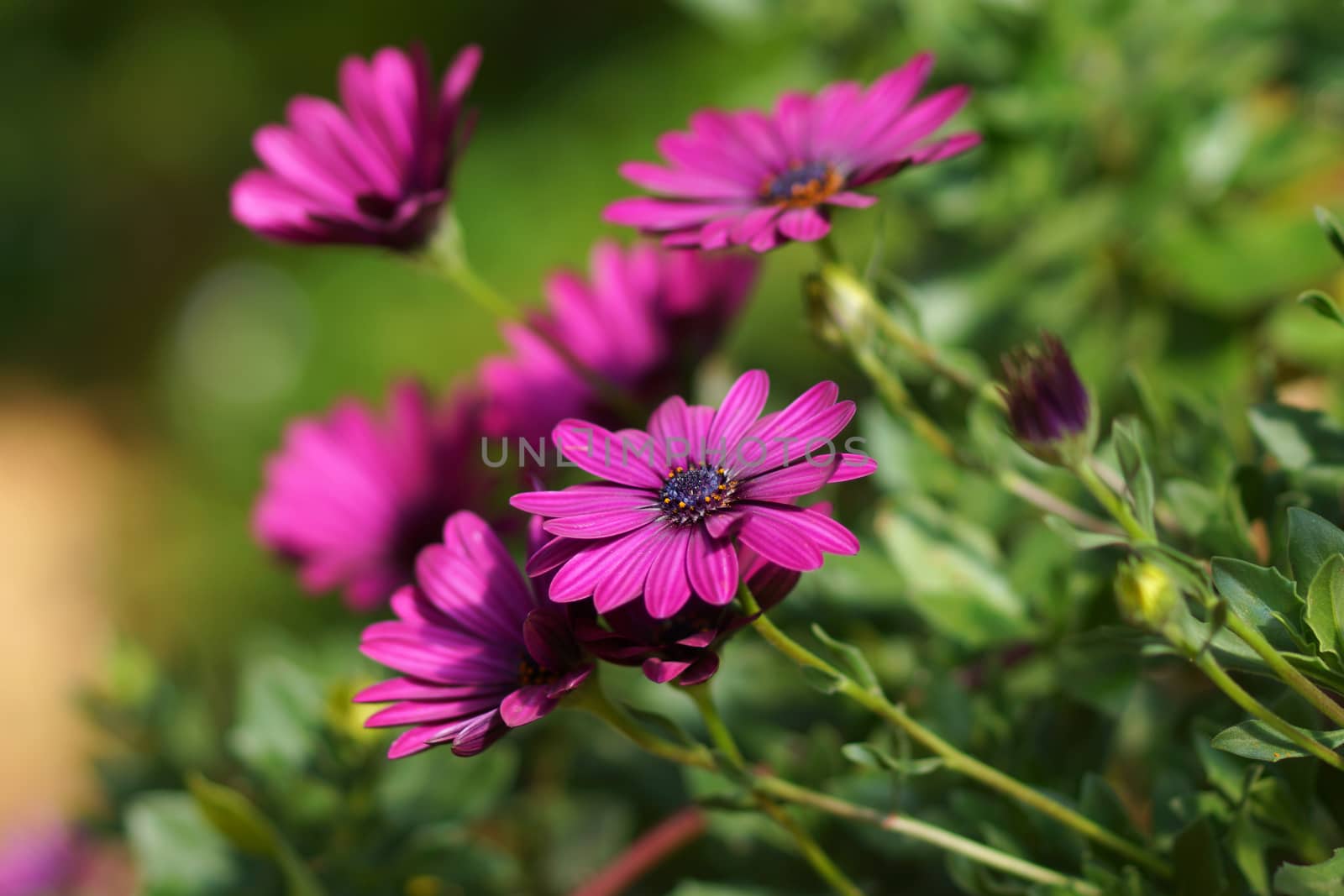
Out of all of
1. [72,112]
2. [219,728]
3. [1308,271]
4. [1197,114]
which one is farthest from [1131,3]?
[72,112]

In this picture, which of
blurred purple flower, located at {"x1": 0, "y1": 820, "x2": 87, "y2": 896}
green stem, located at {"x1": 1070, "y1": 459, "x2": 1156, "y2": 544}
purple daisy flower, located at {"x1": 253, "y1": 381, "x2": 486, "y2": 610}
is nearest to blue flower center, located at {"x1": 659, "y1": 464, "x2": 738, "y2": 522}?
green stem, located at {"x1": 1070, "y1": 459, "x2": 1156, "y2": 544}

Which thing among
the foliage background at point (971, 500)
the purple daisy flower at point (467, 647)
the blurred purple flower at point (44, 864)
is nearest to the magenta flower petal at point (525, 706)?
the purple daisy flower at point (467, 647)

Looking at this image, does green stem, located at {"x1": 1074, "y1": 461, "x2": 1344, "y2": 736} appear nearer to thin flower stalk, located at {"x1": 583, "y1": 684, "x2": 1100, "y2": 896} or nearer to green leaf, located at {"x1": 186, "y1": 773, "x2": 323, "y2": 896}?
thin flower stalk, located at {"x1": 583, "y1": 684, "x2": 1100, "y2": 896}

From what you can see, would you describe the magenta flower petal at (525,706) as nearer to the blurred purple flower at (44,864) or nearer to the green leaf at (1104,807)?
the green leaf at (1104,807)

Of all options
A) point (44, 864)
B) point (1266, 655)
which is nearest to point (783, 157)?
point (1266, 655)

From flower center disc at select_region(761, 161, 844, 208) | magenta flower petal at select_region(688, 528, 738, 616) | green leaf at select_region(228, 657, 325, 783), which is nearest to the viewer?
magenta flower petal at select_region(688, 528, 738, 616)

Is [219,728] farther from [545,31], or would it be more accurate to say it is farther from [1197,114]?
[545,31]
